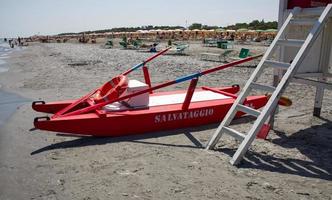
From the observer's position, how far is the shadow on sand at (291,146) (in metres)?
4.46

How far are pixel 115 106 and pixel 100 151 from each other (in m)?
1.43

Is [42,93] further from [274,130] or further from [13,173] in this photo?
[274,130]

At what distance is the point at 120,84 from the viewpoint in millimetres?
6562

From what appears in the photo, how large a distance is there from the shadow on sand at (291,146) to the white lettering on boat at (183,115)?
0.26m

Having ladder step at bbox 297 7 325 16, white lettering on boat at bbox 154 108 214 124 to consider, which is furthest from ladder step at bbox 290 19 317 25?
white lettering on boat at bbox 154 108 214 124

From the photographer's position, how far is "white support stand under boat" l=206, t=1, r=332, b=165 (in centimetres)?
460

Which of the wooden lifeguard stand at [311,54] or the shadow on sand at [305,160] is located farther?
the wooden lifeguard stand at [311,54]

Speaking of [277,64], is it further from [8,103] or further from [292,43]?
[8,103]

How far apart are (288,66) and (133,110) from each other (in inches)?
123

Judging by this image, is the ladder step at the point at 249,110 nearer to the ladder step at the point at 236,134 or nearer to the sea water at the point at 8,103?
the ladder step at the point at 236,134

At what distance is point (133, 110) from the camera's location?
6348mm

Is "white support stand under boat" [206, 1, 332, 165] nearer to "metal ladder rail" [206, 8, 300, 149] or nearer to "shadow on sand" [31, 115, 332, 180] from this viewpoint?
"metal ladder rail" [206, 8, 300, 149]

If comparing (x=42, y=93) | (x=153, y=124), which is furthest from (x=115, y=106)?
(x=42, y=93)

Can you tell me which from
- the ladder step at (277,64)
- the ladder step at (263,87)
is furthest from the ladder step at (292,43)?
the ladder step at (263,87)
